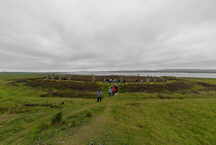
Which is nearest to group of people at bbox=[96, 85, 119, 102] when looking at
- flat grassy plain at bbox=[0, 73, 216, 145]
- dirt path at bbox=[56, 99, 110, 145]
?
flat grassy plain at bbox=[0, 73, 216, 145]

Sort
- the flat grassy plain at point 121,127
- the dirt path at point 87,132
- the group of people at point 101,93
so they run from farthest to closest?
the group of people at point 101,93
the flat grassy plain at point 121,127
the dirt path at point 87,132

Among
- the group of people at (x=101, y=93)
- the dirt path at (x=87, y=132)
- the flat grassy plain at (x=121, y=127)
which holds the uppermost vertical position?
the group of people at (x=101, y=93)

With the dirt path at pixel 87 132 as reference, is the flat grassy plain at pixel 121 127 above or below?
below

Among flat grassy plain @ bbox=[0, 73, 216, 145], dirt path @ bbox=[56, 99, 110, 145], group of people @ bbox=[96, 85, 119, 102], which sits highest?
group of people @ bbox=[96, 85, 119, 102]

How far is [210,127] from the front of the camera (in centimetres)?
1752

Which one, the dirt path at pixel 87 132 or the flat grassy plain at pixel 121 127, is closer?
the dirt path at pixel 87 132

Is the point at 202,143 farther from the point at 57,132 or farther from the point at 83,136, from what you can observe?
the point at 57,132

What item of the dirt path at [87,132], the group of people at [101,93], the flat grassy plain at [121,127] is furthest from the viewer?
the group of people at [101,93]

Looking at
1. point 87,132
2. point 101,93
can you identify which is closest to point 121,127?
point 87,132

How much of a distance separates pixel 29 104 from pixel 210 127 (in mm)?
35461

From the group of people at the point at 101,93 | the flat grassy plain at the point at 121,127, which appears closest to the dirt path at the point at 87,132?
the flat grassy plain at the point at 121,127

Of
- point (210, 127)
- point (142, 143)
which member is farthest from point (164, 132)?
point (210, 127)

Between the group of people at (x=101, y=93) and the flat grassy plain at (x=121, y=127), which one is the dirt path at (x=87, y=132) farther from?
the group of people at (x=101, y=93)

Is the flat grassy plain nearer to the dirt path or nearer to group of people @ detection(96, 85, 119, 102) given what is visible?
the dirt path
